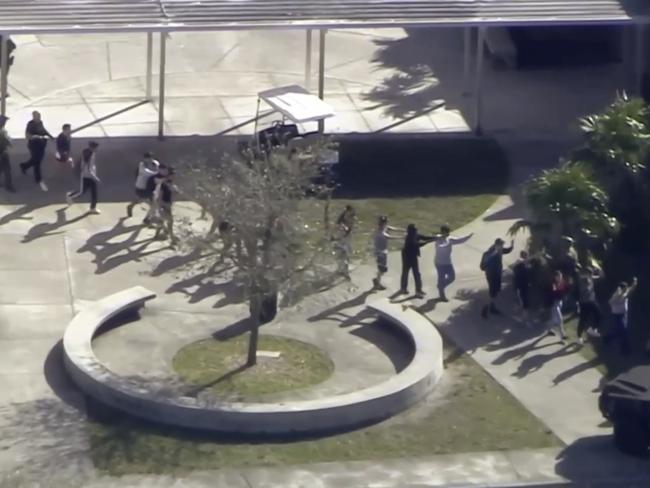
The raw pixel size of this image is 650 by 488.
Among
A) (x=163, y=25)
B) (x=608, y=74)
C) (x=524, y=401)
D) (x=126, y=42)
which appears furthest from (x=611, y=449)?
(x=126, y=42)

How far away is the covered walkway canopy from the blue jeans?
675cm

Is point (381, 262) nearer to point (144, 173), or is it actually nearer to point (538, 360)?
point (538, 360)

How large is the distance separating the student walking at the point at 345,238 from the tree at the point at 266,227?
5.63 feet

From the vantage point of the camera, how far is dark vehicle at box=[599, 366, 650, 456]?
24.6 metres

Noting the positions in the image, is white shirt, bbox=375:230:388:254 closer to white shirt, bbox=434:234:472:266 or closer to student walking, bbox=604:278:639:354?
white shirt, bbox=434:234:472:266

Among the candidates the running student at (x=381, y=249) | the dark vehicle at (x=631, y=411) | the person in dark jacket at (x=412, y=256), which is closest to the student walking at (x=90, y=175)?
the running student at (x=381, y=249)

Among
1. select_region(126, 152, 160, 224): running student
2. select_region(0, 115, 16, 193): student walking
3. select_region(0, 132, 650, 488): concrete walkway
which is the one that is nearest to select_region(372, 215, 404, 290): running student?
select_region(0, 132, 650, 488): concrete walkway

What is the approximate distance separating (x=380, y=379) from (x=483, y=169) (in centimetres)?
908

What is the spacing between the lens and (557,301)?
93.7 feet

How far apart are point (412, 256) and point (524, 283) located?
1.86m

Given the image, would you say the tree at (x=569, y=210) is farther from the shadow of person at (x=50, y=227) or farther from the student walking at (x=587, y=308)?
the shadow of person at (x=50, y=227)

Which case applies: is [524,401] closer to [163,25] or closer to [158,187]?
[158,187]

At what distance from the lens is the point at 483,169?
35250 millimetres

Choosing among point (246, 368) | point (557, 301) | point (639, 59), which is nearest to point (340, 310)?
point (246, 368)
